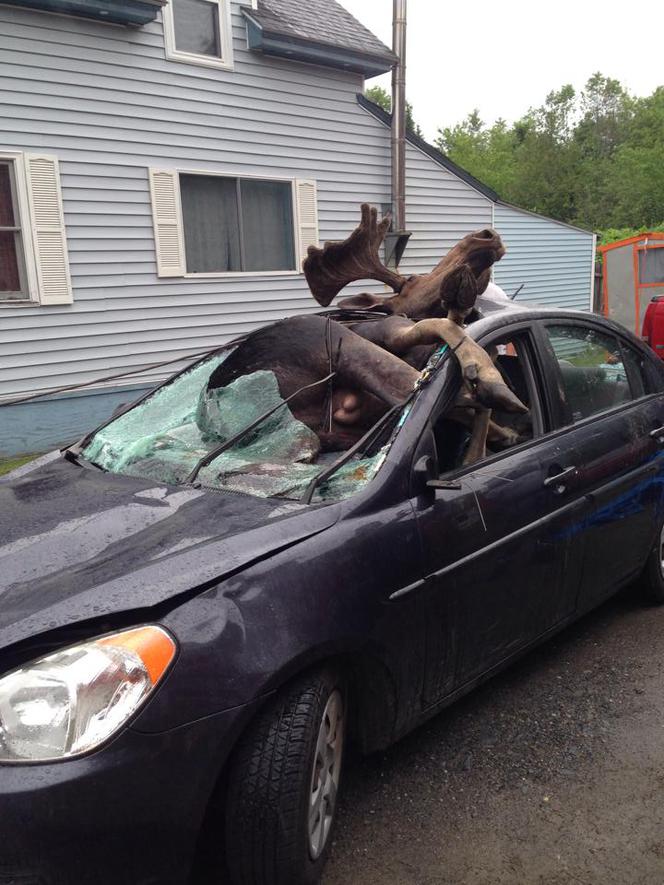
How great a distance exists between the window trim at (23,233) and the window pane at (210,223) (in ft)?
6.29

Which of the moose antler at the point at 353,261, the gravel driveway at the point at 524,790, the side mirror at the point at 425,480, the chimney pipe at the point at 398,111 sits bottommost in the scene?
the gravel driveway at the point at 524,790

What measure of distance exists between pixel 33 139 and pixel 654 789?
779 centimetres

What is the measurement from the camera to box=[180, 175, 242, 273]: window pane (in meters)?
9.29

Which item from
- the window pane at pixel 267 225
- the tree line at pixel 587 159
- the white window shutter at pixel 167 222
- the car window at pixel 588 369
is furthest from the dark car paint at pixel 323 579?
the tree line at pixel 587 159

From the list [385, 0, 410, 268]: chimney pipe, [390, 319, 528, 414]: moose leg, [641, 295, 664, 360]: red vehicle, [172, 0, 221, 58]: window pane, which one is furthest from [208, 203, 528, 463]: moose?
[641, 295, 664, 360]: red vehicle

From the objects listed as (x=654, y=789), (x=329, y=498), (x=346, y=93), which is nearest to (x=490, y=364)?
(x=329, y=498)

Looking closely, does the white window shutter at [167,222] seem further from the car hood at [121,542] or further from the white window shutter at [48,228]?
the car hood at [121,542]

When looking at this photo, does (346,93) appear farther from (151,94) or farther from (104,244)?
(104,244)

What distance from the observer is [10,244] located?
7945 mm

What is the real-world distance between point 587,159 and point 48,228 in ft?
145

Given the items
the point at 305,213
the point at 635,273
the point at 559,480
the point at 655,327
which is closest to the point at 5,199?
the point at 305,213

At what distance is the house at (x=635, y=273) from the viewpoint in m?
15.5

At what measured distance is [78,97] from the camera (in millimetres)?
8086

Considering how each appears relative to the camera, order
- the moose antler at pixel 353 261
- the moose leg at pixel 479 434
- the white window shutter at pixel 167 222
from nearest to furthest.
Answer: the moose leg at pixel 479 434, the moose antler at pixel 353 261, the white window shutter at pixel 167 222
